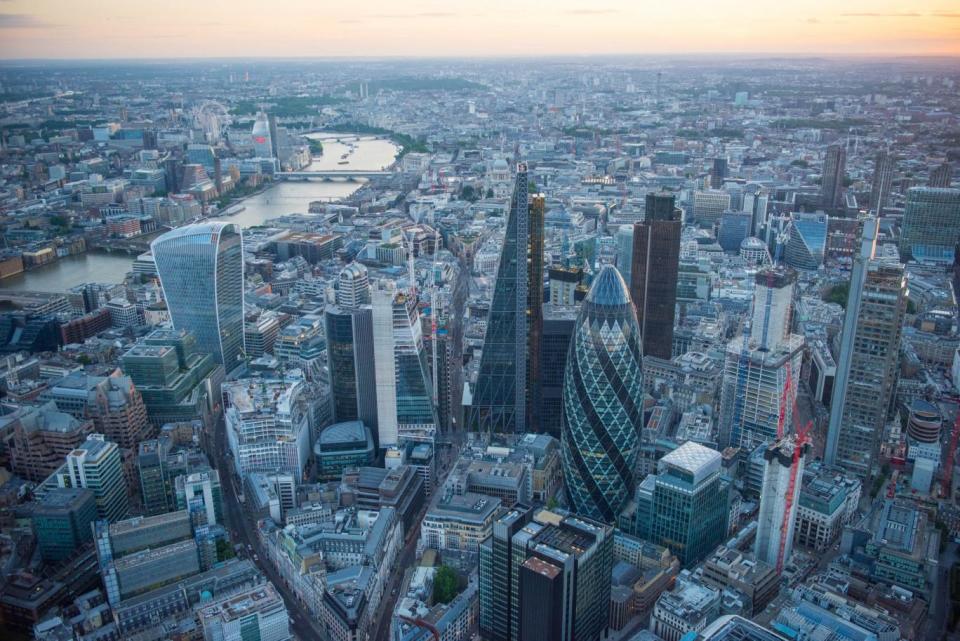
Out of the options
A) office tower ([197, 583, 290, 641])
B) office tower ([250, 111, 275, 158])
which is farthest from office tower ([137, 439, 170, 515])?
office tower ([250, 111, 275, 158])

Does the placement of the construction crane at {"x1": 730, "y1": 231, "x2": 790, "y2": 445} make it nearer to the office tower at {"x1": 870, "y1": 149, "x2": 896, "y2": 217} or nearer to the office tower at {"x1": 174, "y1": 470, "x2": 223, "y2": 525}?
the office tower at {"x1": 174, "y1": 470, "x2": 223, "y2": 525}

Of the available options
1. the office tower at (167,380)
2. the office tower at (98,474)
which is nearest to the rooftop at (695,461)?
the office tower at (98,474)

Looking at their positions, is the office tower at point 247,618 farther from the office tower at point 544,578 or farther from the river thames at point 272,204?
the river thames at point 272,204

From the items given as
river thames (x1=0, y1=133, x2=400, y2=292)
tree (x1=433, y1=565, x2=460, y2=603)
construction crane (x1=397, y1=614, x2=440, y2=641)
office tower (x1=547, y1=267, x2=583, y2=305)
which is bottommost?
tree (x1=433, y1=565, x2=460, y2=603)

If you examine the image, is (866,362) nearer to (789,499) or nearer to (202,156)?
(789,499)

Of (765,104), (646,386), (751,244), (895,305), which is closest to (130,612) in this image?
(646,386)

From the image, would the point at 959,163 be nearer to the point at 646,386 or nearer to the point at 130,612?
Answer: the point at 646,386

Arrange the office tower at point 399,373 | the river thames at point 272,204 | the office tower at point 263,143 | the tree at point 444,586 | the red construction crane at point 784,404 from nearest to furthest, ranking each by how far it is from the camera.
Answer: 1. the tree at point 444,586
2. the office tower at point 399,373
3. the red construction crane at point 784,404
4. the river thames at point 272,204
5. the office tower at point 263,143
